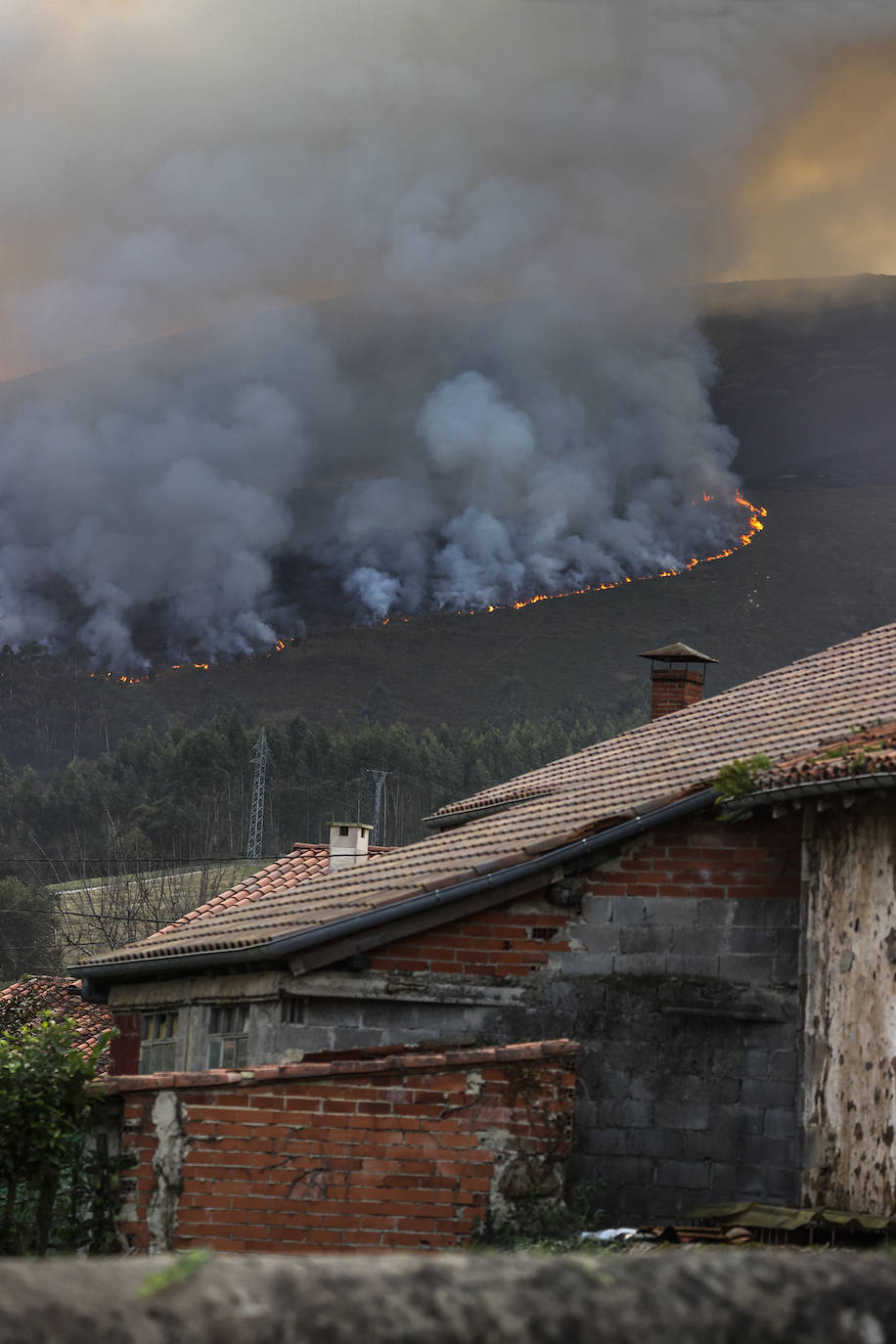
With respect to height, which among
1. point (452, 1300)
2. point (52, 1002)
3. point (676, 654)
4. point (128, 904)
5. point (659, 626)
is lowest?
→ point (52, 1002)

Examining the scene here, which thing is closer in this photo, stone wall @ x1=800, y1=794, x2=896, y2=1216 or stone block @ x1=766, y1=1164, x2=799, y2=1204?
stone wall @ x1=800, y1=794, x2=896, y2=1216

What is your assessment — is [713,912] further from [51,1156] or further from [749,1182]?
[51,1156]

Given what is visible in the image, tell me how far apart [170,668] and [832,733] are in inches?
6678

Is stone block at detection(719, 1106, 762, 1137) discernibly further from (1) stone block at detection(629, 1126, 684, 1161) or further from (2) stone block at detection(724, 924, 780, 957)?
(2) stone block at detection(724, 924, 780, 957)

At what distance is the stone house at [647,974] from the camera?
396 inches

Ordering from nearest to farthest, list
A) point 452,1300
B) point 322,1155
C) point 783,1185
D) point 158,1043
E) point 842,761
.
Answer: point 452,1300
point 322,1155
point 842,761
point 783,1185
point 158,1043

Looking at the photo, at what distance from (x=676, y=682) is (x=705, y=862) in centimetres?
1019

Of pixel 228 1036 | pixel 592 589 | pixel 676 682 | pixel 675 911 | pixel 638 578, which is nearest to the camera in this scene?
pixel 675 911

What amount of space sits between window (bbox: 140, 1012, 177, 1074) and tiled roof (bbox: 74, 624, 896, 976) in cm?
64

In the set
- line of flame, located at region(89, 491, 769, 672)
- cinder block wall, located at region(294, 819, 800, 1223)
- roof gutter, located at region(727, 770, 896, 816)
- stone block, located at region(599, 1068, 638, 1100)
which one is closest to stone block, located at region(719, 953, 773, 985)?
cinder block wall, located at region(294, 819, 800, 1223)

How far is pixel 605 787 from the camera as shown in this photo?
42.9ft

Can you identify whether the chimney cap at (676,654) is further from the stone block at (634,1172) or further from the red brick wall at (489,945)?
the stone block at (634,1172)

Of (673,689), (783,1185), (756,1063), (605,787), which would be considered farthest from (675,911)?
(673,689)

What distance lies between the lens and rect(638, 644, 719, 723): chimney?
20500mm
